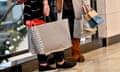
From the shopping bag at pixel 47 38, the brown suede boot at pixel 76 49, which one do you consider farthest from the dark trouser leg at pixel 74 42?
the shopping bag at pixel 47 38

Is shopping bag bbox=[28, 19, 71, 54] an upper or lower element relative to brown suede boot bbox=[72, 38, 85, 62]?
upper

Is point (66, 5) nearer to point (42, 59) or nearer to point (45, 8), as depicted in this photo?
point (45, 8)

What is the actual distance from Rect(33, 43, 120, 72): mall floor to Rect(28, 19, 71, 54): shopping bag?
55 centimetres

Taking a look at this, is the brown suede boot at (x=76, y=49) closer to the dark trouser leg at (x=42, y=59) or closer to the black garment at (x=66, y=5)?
the black garment at (x=66, y=5)

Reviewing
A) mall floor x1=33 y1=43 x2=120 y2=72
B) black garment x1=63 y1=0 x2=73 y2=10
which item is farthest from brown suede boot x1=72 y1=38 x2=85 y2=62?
black garment x1=63 y1=0 x2=73 y2=10

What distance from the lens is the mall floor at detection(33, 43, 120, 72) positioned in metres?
4.39

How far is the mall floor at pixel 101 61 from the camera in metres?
4.39

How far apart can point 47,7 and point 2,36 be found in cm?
79

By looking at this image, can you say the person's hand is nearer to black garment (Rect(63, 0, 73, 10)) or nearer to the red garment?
the red garment

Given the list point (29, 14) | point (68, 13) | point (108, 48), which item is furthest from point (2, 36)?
point (108, 48)

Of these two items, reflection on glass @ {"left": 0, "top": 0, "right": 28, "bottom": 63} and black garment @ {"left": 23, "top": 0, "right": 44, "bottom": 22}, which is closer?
black garment @ {"left": 23, "top": 0, "right": 44, "bottom": 22}

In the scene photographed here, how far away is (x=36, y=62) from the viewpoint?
4.51 m

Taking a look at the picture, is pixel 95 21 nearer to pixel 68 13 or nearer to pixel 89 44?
pixel 68 13

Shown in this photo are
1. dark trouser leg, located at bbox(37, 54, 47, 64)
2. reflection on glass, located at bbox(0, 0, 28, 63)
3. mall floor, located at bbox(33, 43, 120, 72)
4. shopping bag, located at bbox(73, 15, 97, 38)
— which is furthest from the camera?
shopping bag, located at bbox(73, 15, 97, 38)
